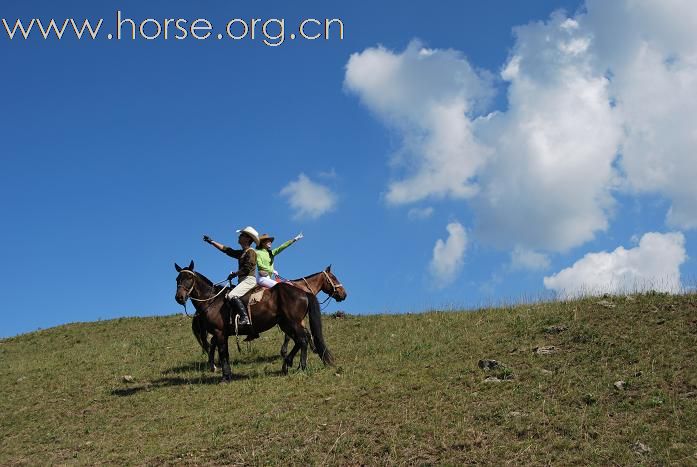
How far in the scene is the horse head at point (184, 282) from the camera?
18.1 meters

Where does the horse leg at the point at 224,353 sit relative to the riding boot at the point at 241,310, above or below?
below

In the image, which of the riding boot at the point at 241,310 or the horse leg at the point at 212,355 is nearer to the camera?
the riding boot at the point at 241,310

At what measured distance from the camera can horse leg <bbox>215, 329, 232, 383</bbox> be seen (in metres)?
18.1

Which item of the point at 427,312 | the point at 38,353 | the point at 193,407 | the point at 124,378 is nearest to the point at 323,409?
the point at 193,407

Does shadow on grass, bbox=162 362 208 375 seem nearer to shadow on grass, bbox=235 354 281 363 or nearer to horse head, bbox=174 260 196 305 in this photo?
shadow on grass, bbox=235 354 281 363

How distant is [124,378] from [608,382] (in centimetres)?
1452

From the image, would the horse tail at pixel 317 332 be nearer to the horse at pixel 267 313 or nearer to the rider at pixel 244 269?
the horse at pixel 267 313

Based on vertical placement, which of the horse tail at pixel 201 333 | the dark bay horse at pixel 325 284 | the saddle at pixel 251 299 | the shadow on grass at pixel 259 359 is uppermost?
the dark bay horse at pixel 325 284

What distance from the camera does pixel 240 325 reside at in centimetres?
Answer: 1811

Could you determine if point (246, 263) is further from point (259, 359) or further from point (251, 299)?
point (259, 359)

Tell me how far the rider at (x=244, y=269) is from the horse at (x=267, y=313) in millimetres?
401

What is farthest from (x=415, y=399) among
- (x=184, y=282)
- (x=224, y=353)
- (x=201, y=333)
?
(x=201, y=333)

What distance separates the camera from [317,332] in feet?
59.1

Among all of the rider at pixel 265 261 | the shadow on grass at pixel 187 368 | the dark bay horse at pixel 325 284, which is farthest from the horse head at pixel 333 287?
the shadow on grass at pixel 187 368
